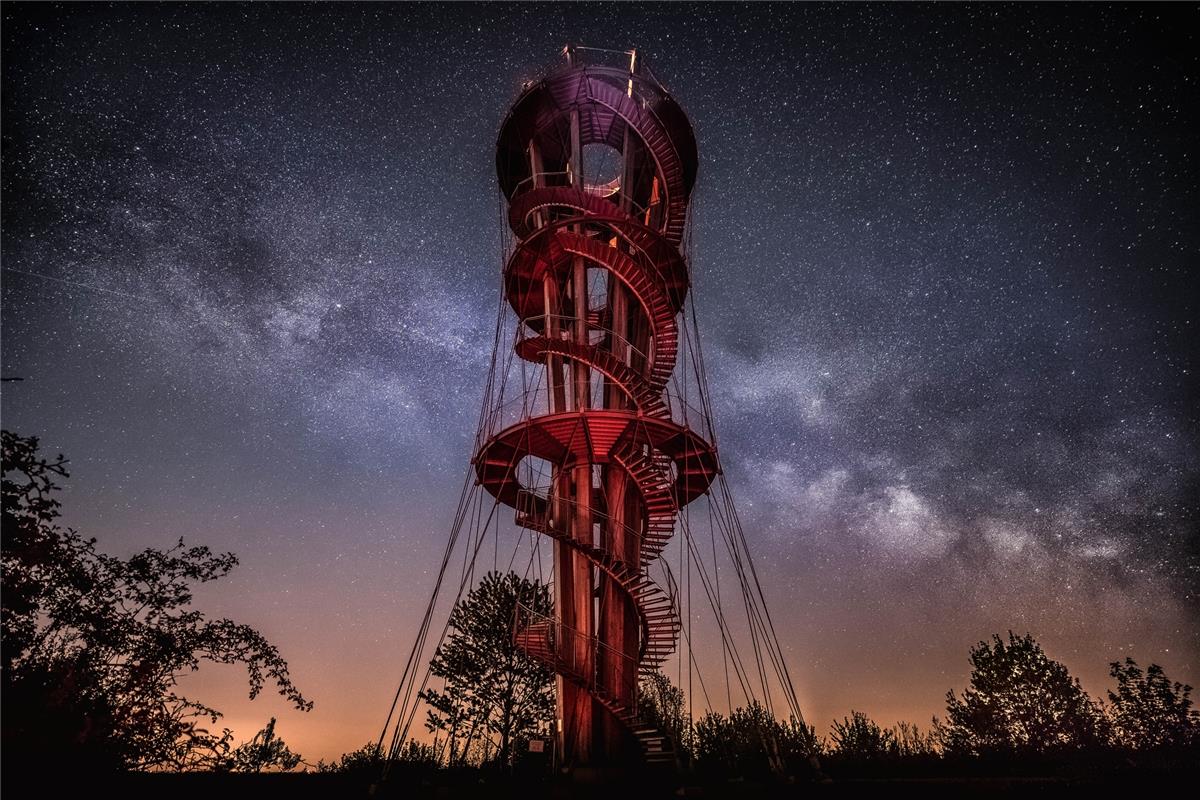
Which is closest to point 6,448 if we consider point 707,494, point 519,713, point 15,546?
point 15,546

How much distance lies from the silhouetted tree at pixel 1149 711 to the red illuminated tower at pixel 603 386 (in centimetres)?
4744

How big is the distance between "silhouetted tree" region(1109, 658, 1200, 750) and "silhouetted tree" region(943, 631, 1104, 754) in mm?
1988

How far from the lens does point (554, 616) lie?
1742 centimetres

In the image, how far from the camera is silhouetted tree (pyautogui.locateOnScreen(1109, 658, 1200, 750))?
4431cm

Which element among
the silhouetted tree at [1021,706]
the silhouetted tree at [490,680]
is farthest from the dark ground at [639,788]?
the silhouetted tree at [1021,706]

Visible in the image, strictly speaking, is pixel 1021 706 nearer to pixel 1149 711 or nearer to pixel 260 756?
pixel 1149 711

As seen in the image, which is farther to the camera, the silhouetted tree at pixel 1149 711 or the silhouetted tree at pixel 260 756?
the silhouetted tree at pixel 1149 711

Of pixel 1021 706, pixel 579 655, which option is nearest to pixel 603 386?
pixel 579 655

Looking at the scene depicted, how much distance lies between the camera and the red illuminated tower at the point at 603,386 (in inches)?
673

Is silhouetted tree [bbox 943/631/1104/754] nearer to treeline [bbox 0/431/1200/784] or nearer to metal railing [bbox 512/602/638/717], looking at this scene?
treeline [bbox 0/431/1200/784]

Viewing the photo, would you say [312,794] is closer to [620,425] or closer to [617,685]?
[617,685]

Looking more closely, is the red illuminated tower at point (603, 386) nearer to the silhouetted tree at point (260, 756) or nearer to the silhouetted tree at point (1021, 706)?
the silhouetted tree at point (260, 756)

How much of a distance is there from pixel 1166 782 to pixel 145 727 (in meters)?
21.1

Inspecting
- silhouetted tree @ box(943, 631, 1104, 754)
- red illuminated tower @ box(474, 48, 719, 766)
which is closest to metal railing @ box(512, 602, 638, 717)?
red illuminated tower @ box(474, 48, 719, 766)
